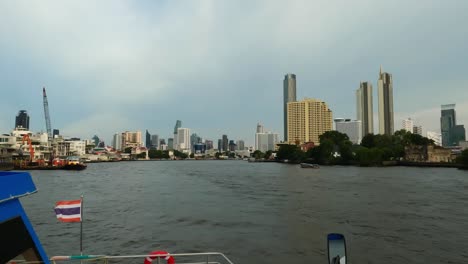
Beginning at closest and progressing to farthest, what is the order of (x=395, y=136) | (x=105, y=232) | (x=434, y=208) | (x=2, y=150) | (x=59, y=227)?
(x=105, y=232)
(x=59, y=227)
(x=434, y=208)
(x=2, y=150)
(x=395, y=136)

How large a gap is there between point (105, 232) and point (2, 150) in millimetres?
121774

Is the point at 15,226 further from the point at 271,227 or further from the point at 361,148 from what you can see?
the point at 361,148

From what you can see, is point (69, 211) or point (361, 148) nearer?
point (69, 211)

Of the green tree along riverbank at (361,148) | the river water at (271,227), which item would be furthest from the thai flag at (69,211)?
the green tree along riverbank at (361,148)

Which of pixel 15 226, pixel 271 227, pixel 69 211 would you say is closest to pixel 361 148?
pixel 271 227

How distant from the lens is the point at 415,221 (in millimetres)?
28266

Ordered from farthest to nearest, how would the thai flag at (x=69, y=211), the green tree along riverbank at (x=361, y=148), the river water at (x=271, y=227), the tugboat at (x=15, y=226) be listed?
the green tree along riverbank at (x=361, y=148) < the river water at (x=271, y=227) < the thai flag at (x=69, y=211) < the tugboat at (x=15, y=226)

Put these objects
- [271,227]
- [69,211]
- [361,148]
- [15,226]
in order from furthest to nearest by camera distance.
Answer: [361,148] → [271,227] → [69,211] → [15,226]

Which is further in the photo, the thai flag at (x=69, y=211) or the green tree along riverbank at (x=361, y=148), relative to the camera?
the green tree along riverbank at (x=361, y=148)

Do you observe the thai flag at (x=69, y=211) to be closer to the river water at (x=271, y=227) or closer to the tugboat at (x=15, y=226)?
the tugboat at (x=15, y=226)

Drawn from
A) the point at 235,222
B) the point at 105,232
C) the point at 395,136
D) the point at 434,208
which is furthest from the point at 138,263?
the point at 395,136

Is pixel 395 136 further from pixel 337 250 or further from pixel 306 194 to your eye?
pixel 337 250

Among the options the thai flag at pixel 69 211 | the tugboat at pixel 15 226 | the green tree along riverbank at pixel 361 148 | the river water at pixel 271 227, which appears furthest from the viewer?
the green tree along riverbank at pixel 361 148

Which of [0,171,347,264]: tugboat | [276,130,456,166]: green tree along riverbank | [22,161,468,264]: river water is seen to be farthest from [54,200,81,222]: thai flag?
[276,130,456,166]: green tree along riverbank
